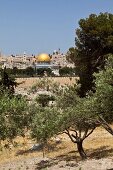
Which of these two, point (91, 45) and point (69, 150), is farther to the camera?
point (91, 45)

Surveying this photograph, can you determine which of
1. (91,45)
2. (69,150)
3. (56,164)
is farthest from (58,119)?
(91,45)

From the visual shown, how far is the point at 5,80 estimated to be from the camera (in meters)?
64.2

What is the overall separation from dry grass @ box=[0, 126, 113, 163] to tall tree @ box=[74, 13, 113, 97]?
9.86 metres

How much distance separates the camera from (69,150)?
1215 inches

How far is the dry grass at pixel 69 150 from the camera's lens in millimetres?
28077

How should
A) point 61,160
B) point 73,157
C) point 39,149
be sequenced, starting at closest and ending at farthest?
point 61,160 < point 73,157 < point 39,149

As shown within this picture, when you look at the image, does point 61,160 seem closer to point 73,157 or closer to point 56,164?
point 73,157

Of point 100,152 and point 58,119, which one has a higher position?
point 58,119

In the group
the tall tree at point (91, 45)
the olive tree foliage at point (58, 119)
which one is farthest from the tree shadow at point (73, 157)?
the tall tree at point (91, 45)

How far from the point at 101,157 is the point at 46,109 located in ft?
16.1

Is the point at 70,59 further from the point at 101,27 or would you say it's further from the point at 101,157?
the point at 101,157

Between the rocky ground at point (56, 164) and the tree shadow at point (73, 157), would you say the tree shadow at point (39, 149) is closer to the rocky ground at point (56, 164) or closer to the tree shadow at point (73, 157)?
the tree shadow at point (73, 157)

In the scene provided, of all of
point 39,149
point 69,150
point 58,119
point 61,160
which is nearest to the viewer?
point 58,119

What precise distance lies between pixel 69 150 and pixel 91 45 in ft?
53.0
